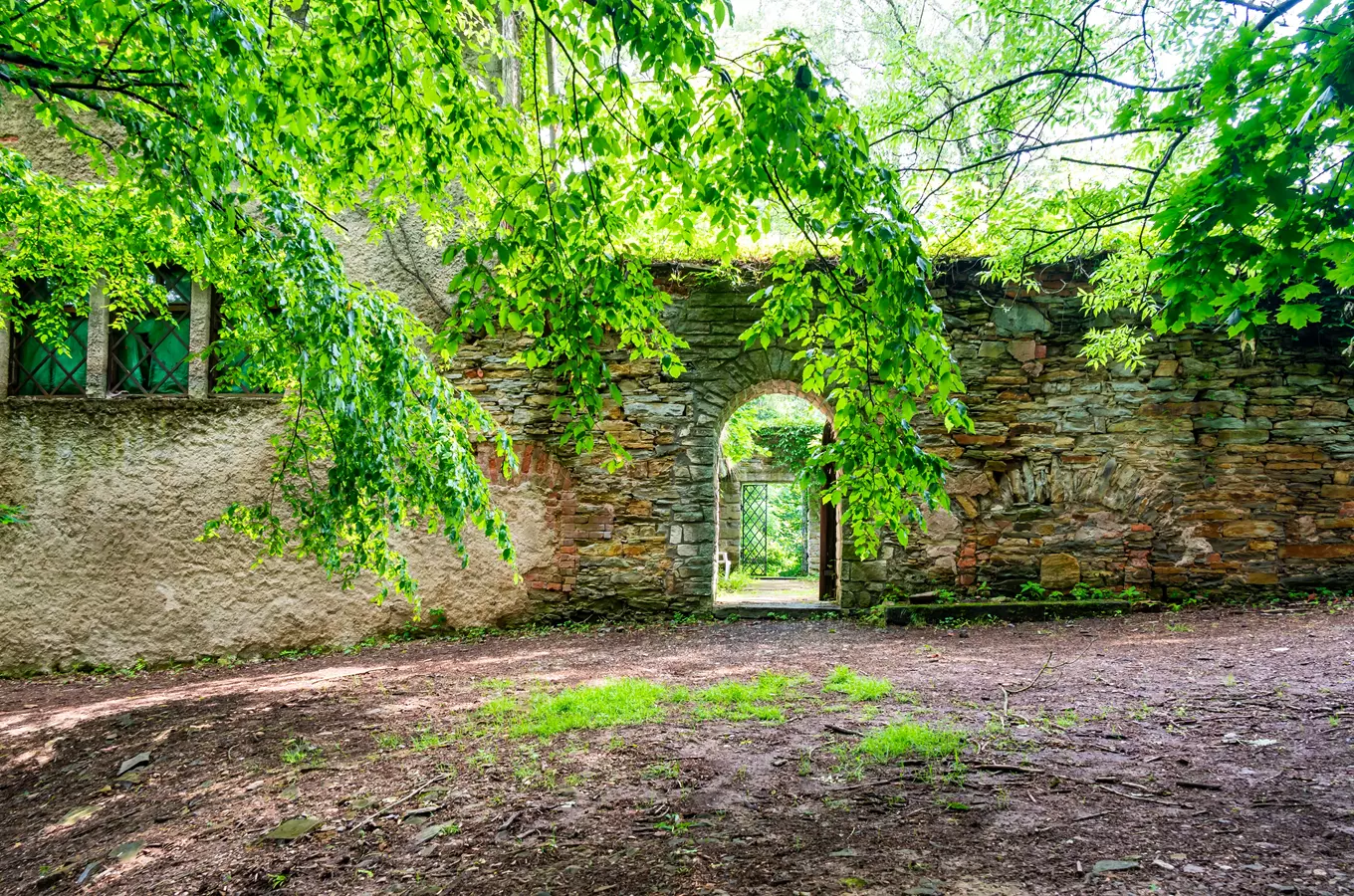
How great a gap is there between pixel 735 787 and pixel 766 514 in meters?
11.7

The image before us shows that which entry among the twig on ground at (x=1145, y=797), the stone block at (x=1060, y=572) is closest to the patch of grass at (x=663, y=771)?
the twig on ground at (x=1145, y=797)

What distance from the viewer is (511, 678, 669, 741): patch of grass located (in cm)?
343

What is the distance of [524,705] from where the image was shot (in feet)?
12.7

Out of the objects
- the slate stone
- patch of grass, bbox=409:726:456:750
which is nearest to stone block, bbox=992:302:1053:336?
patch of grass, bbox=409:726:456:750

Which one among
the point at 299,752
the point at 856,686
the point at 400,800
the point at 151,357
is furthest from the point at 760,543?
the point at 400,800

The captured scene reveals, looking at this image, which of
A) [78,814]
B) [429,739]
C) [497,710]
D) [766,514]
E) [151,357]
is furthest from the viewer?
[766,514]

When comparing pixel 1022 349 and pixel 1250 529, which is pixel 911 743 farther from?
pixel 1250 529

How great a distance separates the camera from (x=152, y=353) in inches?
262

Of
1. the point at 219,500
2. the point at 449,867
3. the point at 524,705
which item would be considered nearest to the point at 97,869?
the point at 449,867

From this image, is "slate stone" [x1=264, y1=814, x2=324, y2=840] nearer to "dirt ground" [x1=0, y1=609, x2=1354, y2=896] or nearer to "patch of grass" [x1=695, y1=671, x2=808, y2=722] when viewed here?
Result: "dirt ground" [x1=0, y1=609, x2=1354, y2=896]

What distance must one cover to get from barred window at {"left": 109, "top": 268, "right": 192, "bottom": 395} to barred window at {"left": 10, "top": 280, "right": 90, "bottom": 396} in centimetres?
29

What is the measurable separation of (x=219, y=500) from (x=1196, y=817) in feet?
22.5

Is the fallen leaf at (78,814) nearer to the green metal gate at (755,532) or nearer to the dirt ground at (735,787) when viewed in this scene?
the dirt ground at (735,787)

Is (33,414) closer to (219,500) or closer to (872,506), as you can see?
(219,500)
